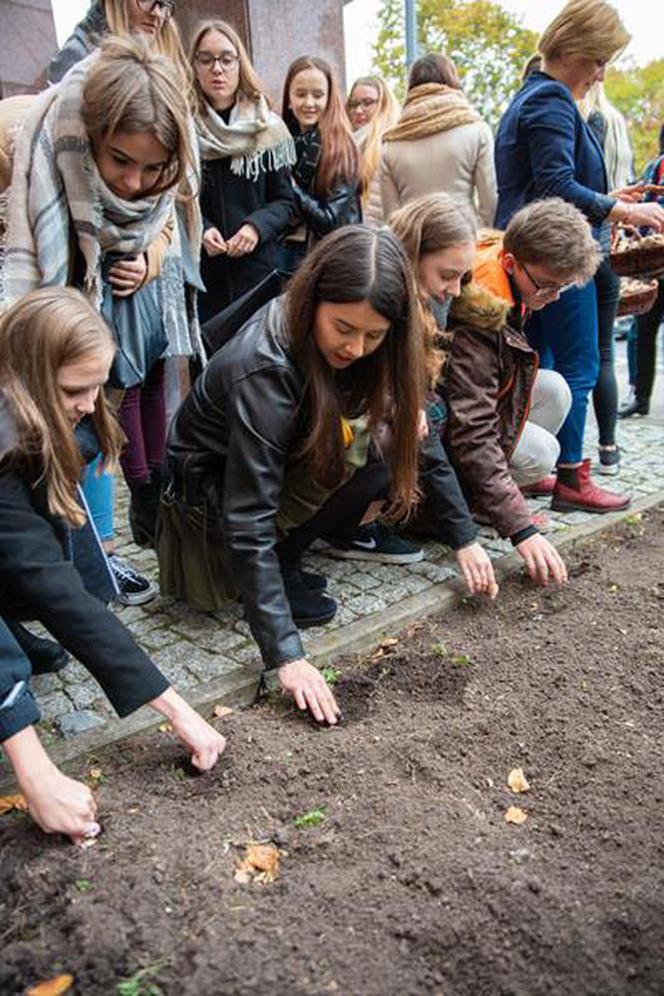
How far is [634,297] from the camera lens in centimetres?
434

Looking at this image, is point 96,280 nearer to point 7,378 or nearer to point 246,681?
point 7,378

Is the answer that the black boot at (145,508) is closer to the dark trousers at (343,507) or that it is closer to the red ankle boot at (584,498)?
the dark trousers at (343,507)

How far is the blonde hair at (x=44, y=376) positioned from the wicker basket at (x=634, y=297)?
3180mm

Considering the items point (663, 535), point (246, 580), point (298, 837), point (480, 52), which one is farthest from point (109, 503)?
point (480, 52)

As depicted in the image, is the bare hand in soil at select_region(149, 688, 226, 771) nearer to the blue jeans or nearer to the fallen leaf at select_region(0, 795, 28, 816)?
the fallen leaf at select_region(0, 795, 28, 816)

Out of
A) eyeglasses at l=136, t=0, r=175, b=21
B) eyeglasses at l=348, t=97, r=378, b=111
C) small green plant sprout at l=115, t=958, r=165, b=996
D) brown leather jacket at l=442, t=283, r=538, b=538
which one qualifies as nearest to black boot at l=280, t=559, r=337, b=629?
brown leather jacket at l=442, t=283, r=538, b=538

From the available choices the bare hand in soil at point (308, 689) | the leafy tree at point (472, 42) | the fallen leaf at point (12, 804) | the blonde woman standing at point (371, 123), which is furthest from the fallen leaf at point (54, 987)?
the leafy tree at point (472, 42)

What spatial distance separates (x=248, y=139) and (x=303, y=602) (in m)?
2.13

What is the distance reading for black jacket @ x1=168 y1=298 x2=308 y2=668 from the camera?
2146 millimetres

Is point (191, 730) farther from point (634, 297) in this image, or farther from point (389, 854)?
point (634, 297)

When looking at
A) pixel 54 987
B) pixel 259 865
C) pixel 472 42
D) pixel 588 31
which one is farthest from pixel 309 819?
pixel 472 42

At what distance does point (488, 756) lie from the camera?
6.78ft

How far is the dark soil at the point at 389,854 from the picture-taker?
145cm

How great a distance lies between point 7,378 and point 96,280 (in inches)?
29.6
